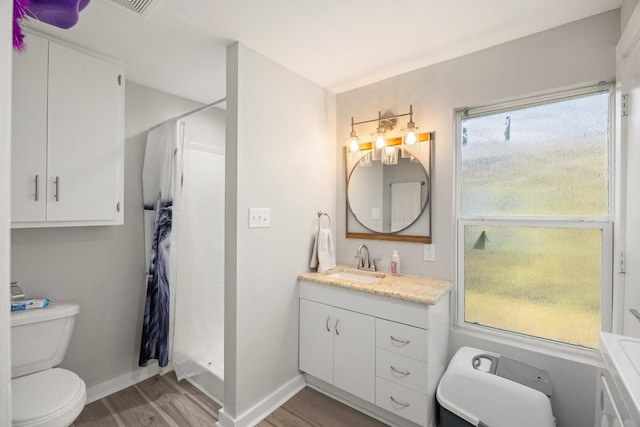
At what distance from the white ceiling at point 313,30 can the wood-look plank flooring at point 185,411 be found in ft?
7.91

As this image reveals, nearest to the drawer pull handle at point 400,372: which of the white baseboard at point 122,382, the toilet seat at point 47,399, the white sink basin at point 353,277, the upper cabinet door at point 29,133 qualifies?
the white sink basin at point 353,277

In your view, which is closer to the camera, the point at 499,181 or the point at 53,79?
the point at 53,79

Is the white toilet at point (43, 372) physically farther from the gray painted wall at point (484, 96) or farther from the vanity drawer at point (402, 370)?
the gray painted wall at point (484, 96)

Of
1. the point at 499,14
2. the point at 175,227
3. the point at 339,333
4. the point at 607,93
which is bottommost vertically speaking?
the point at 339,333

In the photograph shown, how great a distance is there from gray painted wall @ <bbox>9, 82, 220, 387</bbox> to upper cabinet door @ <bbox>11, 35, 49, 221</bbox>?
0.37m

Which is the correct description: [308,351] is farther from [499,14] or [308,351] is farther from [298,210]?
[499,14]

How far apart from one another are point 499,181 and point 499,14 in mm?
962

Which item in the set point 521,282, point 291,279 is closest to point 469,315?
point 521,282

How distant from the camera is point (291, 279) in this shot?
2.19m

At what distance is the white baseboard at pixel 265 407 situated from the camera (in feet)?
5.92

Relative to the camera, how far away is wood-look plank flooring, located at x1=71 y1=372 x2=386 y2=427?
73.2 inches

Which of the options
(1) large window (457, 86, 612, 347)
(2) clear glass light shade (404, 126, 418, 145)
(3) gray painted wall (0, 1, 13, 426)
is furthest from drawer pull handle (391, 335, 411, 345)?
(3) gray painted wall (0, 1, 13, 426)

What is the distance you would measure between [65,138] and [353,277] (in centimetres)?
212

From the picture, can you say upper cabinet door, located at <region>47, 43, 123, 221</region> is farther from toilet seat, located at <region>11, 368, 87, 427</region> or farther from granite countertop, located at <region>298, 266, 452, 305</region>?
granite countertop, located at <region>298, 266, 452, 305</region>
